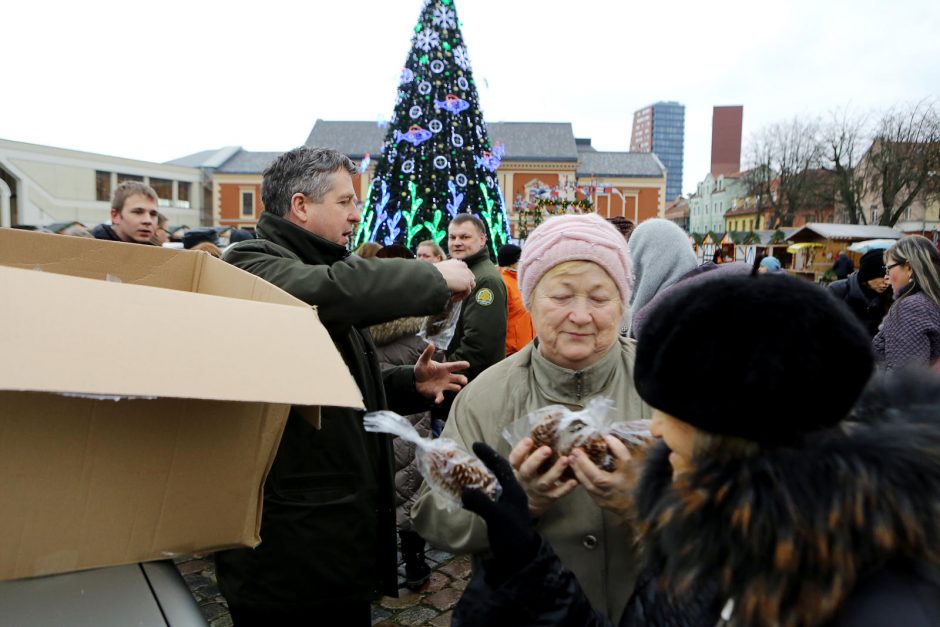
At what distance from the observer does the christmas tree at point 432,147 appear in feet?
32.4

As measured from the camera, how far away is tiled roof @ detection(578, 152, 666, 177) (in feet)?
210

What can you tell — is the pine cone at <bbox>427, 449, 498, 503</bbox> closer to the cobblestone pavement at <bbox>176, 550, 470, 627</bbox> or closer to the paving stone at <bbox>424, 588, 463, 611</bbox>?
the cobblestone pavement at <bbox>176, 550, 470, 627</bbox>

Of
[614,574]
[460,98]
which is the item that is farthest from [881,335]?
[460,98]

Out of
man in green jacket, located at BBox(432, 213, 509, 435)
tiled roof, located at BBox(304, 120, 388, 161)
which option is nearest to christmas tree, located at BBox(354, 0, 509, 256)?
man in green jacket, located at BBox(432, 213, 509, 435)

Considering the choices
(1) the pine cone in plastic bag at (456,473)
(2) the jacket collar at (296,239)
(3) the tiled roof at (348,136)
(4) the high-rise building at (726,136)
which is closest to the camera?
(1) the pine cone in plastic bag at (456,473)

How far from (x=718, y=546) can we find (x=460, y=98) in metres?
9.87

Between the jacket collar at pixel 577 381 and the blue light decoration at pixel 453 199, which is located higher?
the blue light decoration at pixel 453 199

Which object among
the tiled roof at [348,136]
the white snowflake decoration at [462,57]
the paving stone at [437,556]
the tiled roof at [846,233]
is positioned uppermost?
the tiled roof at [348,136]

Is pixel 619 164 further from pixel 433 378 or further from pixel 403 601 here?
pixel 433 378

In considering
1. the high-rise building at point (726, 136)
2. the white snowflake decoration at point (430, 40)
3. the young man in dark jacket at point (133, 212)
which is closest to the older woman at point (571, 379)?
the young man in dark jacket at point (133, 212)

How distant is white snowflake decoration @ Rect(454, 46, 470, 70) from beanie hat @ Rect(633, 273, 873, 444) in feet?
32.6

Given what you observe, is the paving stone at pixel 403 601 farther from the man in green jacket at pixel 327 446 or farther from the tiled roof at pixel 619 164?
the tiled roof at pixel 619 164

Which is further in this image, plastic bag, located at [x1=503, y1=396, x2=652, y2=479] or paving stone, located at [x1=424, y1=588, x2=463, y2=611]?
paving stone, located at [x1=424, y1=588, x2=463, y2=611]

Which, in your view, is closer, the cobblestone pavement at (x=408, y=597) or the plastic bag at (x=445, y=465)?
the plastic bag at (x=445, y=465)
